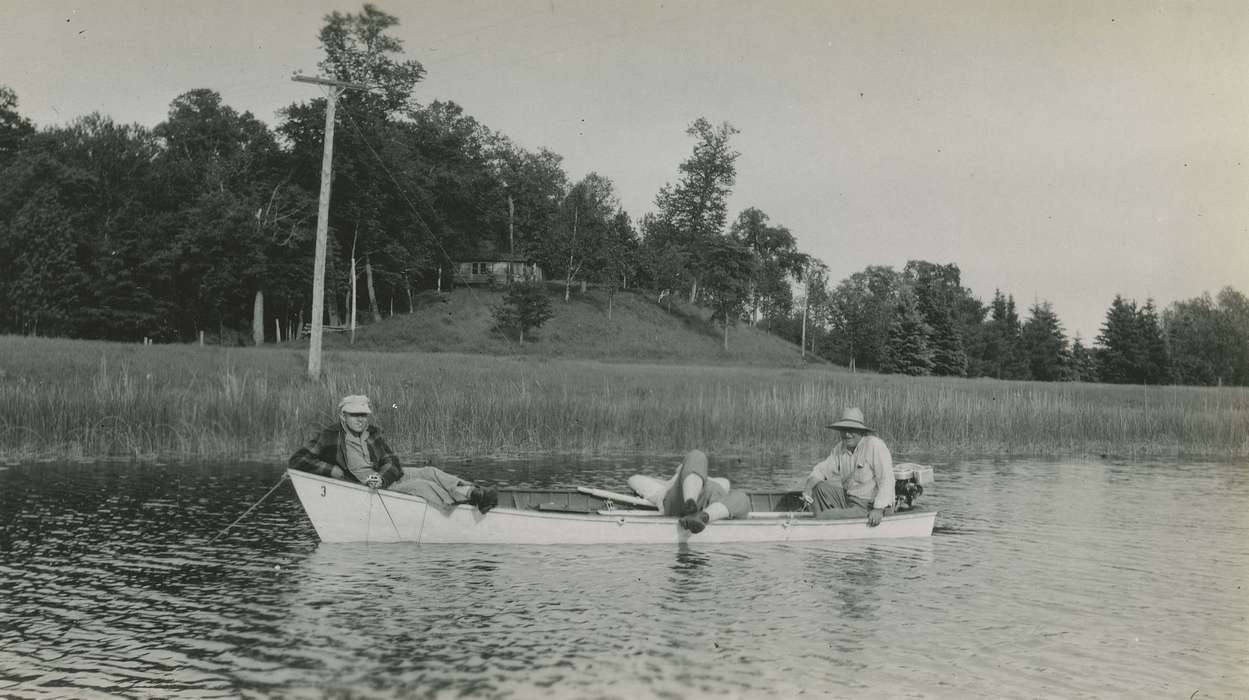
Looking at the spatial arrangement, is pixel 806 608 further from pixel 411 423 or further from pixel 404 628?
pixel 411 423

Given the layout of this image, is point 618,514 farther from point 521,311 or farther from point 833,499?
point 521,311

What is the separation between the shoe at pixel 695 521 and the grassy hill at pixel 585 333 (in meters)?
45.8

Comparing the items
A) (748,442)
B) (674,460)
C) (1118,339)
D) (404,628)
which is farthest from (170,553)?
(1118,339)

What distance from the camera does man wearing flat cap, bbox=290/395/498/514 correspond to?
1138cm

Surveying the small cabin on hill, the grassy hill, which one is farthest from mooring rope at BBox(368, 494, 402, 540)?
the small cabin on hill

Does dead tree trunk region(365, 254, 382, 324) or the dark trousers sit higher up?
dead tree trunk region(365, 254, 382, 324)

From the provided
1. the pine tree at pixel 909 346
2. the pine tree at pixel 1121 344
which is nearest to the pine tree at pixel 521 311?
the pine tree at pixel 909 346

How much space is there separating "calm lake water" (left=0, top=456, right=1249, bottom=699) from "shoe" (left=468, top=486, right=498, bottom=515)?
566 millimetres

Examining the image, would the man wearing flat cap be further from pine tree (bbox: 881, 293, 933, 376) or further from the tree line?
pine tree (bbox: 881, 293, 933, 376)

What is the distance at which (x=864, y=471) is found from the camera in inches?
495

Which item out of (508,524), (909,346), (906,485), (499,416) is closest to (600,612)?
(508,524)

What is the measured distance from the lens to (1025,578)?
35.5 ft

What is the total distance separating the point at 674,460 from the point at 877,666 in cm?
1384

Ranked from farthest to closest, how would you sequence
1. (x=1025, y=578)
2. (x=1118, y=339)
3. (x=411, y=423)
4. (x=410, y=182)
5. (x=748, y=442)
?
(x=1118, y=339) → (x=410, y=182) → (x=748, y=442) → (x=411, y=423) → (x=1025, y=578)
